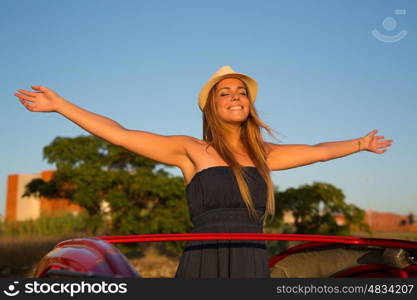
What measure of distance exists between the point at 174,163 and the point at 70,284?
1.48m

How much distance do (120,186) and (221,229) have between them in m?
12.1

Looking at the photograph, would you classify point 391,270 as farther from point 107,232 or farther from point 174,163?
point 107,232

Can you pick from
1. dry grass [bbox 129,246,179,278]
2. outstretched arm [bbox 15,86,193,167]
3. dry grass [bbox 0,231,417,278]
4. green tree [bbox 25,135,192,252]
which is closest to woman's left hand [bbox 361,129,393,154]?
outstretched arm [bbox 15,86,193,167]

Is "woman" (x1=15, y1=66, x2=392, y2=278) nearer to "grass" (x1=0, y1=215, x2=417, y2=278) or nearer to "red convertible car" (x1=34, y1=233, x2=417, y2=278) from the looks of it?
"red convertible car" (x1=34, y1=233, x2=417, y2=278)

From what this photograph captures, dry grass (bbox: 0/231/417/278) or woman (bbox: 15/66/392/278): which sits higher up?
woman (bbox: 15/66/392/278)

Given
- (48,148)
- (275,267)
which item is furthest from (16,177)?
(275,267)

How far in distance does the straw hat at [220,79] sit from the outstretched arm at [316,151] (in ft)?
1.58

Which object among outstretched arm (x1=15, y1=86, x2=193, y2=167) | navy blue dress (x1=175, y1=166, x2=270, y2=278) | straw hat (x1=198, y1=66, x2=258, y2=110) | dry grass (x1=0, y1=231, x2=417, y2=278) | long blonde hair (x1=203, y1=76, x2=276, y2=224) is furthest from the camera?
dry grass (x1=0, y1=231, x2=417, y2=278)

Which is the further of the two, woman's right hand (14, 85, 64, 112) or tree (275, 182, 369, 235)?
tree (275, 182, 369, 235)

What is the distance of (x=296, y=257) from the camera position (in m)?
3.92

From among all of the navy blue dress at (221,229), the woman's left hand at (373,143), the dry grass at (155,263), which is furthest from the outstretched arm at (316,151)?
the dry grass at (155,263)

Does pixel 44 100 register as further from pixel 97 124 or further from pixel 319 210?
pixel 319 210

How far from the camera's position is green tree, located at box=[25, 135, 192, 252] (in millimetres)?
14188

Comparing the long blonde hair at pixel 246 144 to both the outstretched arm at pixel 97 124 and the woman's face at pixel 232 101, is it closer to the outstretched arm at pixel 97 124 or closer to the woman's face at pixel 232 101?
the woman's face at pixel 232 101
